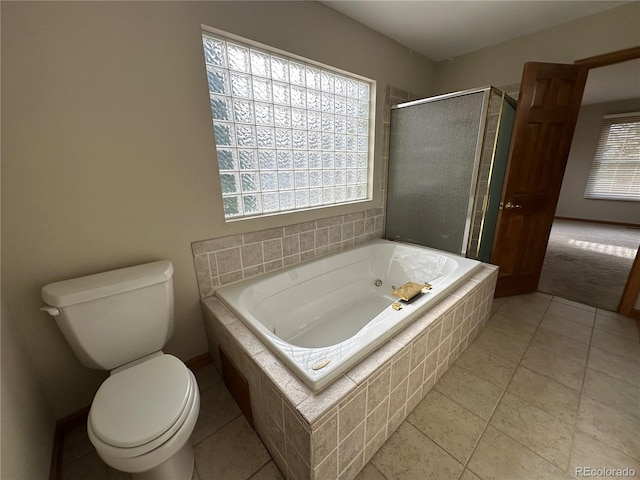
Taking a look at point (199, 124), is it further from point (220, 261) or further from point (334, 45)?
point (334, 45)

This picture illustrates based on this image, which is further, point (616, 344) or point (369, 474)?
point (616, 344)

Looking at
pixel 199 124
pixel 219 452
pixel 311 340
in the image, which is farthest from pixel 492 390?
pixel 199 124

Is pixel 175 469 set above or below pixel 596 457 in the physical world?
above

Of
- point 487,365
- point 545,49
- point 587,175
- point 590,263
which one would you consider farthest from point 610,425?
point 587,175

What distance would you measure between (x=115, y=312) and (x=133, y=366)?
265 millimetres

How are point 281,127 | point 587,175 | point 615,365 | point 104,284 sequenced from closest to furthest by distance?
1. point 104,284
2. point 615,365
3. point 281,127
4. point 587,175

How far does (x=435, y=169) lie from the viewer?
6.97 feet

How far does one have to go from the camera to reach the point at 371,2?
167 centimetres

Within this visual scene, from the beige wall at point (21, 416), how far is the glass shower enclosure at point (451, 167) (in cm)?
254

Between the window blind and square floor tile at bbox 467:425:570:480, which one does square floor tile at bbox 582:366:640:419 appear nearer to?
square floor tile at bbox 467:425:570:480

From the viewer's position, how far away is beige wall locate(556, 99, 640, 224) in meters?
5.02

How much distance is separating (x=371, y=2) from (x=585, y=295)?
3.16m

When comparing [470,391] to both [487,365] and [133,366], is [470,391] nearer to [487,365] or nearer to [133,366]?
[487,365]

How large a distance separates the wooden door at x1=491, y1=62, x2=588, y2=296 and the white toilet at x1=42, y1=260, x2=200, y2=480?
Answer: 258cm
